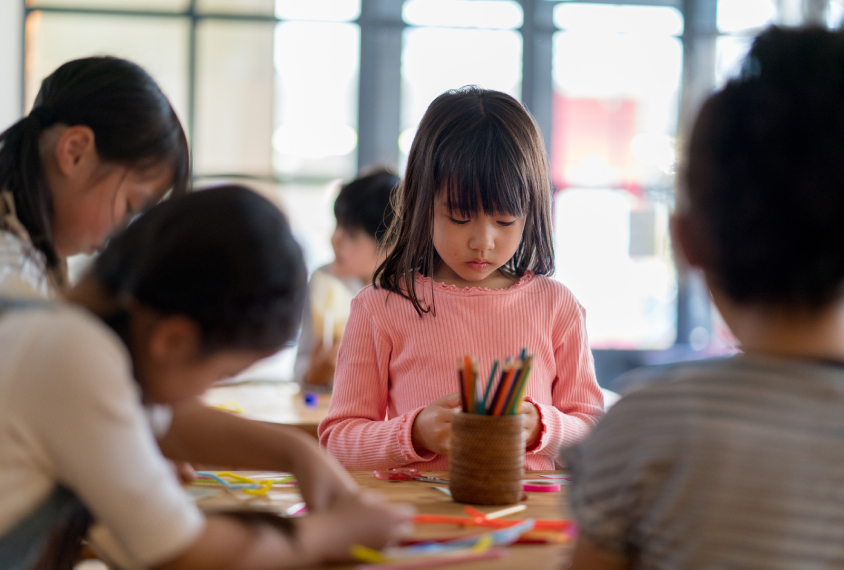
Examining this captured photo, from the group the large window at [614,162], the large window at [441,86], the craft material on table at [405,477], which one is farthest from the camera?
the large window at [614,162]

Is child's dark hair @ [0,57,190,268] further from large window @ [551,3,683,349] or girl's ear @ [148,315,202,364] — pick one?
large window @ [551,3,683,349]

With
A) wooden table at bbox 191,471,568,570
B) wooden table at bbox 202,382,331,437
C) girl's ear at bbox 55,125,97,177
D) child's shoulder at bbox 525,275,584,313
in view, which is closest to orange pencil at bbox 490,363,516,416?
wooden table at bbox 191,471,568,570

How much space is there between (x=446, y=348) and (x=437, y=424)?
265mm

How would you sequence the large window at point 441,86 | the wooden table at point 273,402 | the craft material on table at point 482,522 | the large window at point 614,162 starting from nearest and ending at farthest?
the craft material on table at point 482,522, the wooden table at point 273,402, the large window at point 441,86, the large window at point 614,162

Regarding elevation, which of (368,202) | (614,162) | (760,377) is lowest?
(760,377)

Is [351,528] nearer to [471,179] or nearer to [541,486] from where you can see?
[541,486]

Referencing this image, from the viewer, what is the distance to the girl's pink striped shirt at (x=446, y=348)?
1380 millimetres

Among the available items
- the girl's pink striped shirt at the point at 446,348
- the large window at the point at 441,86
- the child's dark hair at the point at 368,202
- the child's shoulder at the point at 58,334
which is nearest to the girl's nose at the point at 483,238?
the girl's pink striped shirt at the point at 446,348

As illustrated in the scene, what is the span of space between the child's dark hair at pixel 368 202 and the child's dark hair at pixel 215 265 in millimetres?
2006

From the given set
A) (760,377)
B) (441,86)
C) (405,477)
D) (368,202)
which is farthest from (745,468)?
(441,86)

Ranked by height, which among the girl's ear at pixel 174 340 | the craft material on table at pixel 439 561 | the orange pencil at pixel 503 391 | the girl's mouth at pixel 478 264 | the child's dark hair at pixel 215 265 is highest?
the child's dark hair at pixel 215 265

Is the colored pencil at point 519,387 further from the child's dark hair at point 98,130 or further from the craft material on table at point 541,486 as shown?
the child's dark hair at point 98,130

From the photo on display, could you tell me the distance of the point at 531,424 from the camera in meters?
1.20

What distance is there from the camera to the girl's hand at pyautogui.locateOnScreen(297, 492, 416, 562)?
0.74 m
